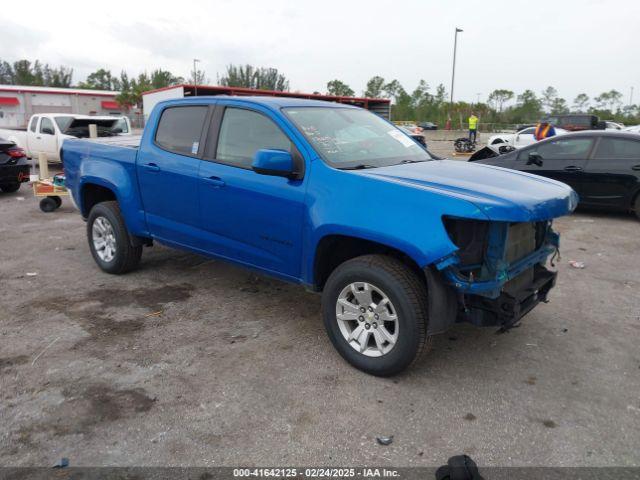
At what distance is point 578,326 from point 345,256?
218cm

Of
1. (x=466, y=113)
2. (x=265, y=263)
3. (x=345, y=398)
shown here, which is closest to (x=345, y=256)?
(x=265, y=263)

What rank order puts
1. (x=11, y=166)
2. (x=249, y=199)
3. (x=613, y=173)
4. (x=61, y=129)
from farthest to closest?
(x=61, y=129), (x=11, y=166), (x=613, y=173), (x=249, y=199)

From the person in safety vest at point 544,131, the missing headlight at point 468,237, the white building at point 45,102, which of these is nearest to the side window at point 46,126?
the person in safety vest at point 544,131

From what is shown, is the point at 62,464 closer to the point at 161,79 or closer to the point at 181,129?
the point at 181,129

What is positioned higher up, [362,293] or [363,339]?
[362,293]

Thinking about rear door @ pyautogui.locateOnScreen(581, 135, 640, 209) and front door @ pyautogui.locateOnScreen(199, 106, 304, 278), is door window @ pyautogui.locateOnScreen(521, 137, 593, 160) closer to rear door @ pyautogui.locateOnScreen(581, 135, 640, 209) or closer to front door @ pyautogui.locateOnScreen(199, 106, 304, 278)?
rear door @ pyautogui.locateOnScreen(581, 135, 640, 209)

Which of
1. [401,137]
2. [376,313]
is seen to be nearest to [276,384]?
[376,313]

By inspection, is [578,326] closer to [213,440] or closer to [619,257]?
[619,257]

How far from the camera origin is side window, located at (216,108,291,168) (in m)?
4.10

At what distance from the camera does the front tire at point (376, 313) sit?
10.9 ft

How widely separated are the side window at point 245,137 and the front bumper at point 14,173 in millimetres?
8502

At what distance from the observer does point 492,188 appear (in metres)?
3.41

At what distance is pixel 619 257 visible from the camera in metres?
6.52

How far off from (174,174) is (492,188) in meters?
2.78
